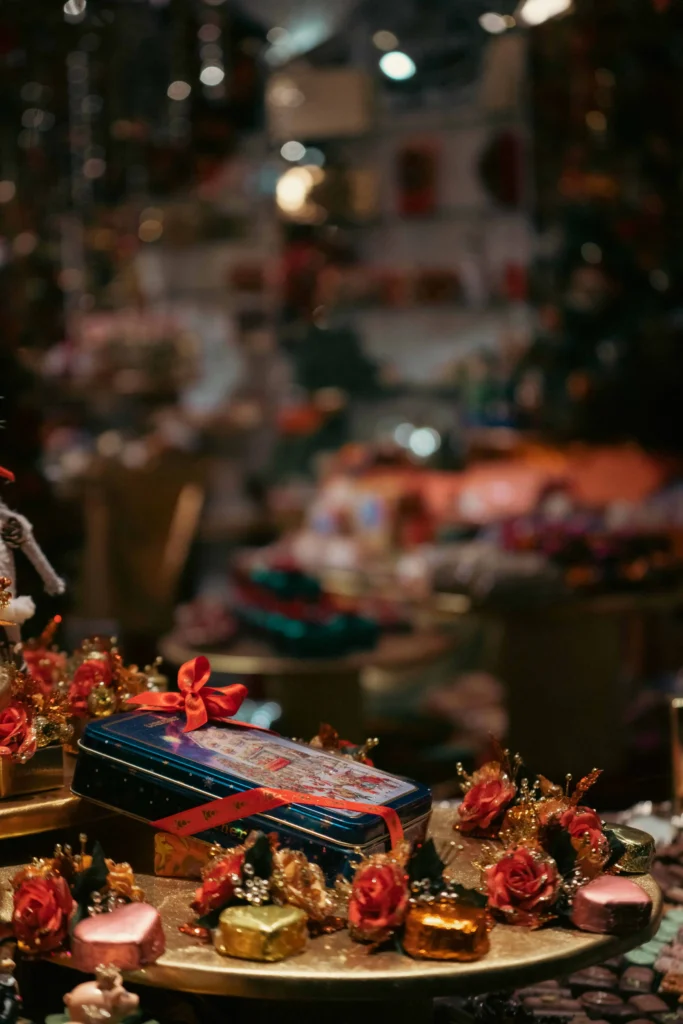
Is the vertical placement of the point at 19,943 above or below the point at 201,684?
below

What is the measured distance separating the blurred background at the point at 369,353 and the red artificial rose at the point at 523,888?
6.93ft

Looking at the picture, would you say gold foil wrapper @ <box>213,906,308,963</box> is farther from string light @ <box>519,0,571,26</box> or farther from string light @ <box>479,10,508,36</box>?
string light @ <box>479,10,508,36</box>

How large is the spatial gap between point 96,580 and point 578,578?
2.68m

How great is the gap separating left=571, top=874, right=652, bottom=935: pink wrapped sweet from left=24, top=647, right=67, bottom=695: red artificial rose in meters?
0.75

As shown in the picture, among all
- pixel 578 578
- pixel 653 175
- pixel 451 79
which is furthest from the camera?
pixel 451 79

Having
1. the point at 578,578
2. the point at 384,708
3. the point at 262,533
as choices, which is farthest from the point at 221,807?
the point at 262,533

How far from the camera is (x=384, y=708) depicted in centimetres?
512

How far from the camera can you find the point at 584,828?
149 cm

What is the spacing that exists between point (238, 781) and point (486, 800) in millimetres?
306

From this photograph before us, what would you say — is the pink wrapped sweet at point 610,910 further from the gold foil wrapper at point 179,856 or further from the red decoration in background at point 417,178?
the red decoration in background at point 417,178

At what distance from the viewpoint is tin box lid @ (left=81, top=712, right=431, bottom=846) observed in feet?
4.70

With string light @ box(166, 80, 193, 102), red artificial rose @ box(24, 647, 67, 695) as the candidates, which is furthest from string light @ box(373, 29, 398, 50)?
red artificial rose @ box(24, 647, 67, 695)

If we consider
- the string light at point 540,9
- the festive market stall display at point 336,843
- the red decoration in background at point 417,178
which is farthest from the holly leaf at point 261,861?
the red decoration in background at point 417,178

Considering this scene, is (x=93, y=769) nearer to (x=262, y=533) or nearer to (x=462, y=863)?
(x=462, y=863)
